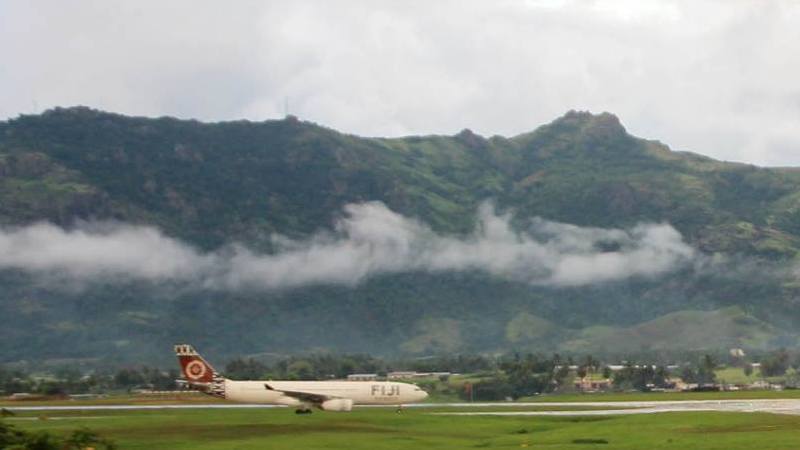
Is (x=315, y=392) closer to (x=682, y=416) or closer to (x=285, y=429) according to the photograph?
(x=285, y=429)

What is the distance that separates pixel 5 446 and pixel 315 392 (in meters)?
61.9

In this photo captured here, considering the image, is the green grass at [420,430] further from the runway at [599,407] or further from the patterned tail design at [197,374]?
the patterned tail design at [197,374]

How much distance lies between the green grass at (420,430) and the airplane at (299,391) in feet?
15.2

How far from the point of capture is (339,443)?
275 feet

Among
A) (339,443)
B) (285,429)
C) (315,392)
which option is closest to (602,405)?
(315,392)

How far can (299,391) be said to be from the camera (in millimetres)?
125625

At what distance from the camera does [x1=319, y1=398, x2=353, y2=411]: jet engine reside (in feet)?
412

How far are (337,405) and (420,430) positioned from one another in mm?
29087

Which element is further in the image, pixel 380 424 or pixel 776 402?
pixel 776 402

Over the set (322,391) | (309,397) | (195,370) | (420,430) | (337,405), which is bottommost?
(420,430)

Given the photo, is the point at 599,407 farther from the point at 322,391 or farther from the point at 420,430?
the point at 420,430

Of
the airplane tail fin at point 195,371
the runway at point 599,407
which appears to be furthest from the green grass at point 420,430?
the airplane tail fin at point 195,371

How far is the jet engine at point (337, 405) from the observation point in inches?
4948

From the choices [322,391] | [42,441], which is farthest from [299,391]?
[42,441]
